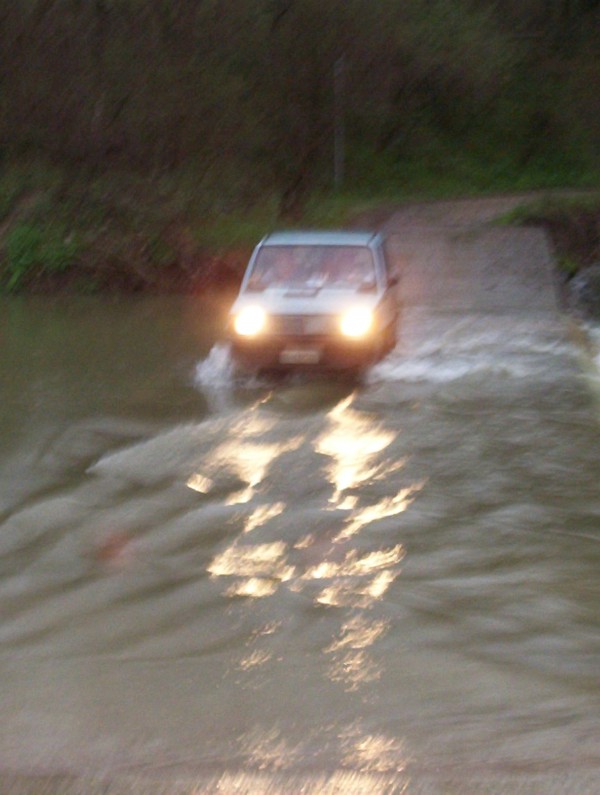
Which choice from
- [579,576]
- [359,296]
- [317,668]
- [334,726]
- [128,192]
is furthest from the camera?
[128,192]

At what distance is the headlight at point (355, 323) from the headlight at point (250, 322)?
2.60 feet

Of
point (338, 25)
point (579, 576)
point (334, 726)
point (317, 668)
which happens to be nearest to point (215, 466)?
point (579, 576)

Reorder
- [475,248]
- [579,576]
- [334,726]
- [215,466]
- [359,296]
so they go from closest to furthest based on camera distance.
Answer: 1. [334,726]
2. [579,576]
3. [215,466]
4. [359,296]
5. [475,248]

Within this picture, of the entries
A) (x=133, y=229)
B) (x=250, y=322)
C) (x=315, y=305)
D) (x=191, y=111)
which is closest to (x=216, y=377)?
(x=250, y=322)

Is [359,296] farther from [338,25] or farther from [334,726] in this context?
[338,25]

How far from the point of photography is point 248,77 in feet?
83.9

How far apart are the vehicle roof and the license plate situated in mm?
1844

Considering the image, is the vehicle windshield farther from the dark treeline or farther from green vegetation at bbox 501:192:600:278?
the dark treeline

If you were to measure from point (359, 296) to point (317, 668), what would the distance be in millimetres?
7946

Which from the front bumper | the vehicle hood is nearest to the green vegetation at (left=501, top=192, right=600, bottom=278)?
the vehicle hood

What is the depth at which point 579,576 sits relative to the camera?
686 centimetres

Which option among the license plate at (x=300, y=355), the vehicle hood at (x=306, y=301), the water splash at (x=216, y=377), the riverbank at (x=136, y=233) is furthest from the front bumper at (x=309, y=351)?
the riverbank at (x=136, y=233)

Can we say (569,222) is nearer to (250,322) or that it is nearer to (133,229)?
→ (133,229)

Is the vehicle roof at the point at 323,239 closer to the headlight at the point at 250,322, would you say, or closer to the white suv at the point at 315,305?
the white suv at the point at 315,305
